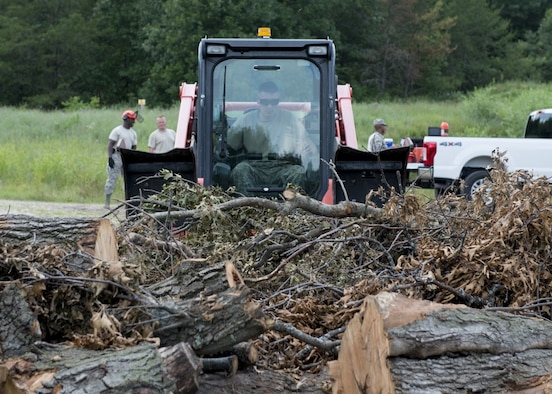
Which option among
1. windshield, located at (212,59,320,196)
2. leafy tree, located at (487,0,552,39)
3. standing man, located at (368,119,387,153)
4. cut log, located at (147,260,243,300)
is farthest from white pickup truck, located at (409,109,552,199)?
leafy tree, located at (487,0,552,39)

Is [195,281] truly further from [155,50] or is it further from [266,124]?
[155,50]

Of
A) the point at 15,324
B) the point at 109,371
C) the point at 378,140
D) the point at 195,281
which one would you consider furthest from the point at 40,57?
the point at 109,371

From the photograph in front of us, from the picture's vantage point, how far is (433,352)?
4105 millimetres

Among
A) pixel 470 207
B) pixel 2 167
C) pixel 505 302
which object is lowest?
pixel 2 167

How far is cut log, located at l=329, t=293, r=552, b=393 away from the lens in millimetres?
3996

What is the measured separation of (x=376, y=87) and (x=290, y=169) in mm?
42006

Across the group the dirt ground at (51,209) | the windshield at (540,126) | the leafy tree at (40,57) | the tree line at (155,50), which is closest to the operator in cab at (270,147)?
the dirt ground at (51,209)

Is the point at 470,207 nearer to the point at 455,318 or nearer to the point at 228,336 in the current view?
the point at 455,318

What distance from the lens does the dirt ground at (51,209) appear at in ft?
49.1

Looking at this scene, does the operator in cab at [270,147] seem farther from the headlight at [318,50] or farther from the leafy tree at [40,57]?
the leafy tree at [40,57]

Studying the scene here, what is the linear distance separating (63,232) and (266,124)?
3.68 metres

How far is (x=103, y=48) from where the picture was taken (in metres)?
51.3

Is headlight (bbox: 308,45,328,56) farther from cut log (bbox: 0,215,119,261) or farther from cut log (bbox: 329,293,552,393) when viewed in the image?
cut log (bbox: 329,293,552,393)

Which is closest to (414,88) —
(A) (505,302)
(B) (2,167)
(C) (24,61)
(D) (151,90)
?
(D) (151,90)
